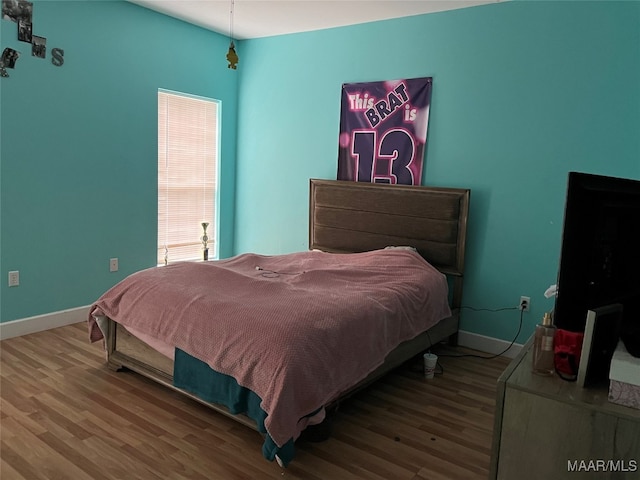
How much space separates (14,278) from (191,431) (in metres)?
2.09

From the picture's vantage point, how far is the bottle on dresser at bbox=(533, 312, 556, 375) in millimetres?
1549

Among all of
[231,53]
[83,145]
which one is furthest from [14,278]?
[231,53]

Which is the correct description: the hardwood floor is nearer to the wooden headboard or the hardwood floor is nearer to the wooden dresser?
the wooden dresser

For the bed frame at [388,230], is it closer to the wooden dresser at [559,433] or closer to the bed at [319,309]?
the bed at [319,309]

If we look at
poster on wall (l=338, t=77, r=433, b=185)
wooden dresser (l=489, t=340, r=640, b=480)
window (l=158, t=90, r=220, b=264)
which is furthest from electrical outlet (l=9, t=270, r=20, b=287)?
wooden dresser (l=489, t=340, r=640, b=480)

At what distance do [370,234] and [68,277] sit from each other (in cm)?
251

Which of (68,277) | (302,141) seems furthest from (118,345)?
(302,141)

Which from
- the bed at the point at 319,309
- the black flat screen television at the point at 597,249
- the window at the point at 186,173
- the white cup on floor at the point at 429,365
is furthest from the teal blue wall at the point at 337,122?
the black flat screen television at the point at 597,249

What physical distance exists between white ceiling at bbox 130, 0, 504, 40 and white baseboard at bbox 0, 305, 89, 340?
2.66m

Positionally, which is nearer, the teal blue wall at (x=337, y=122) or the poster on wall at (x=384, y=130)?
the teal blue wall at (x=337, y=122)

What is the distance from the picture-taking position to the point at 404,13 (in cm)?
400

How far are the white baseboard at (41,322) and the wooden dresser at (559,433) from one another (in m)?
3.56

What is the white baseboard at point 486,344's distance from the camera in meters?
3.79

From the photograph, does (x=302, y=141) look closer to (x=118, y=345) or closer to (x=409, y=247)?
(x=409, y=247)
